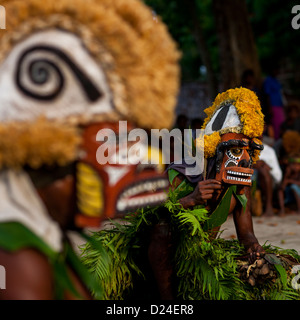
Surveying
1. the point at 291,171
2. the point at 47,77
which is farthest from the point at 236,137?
the point at 291,171

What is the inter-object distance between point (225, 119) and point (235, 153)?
0.21 m

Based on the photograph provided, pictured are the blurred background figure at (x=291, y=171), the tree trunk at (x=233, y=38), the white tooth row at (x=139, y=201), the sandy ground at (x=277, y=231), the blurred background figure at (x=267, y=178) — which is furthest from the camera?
the tree trunk at (x=233, y=38)

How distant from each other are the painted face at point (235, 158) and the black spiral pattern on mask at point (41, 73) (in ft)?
4.24

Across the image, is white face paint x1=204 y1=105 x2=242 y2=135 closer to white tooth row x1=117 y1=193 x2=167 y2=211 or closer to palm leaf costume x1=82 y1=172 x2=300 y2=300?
palm leaf costume x1=82 y1=172 x2=300 y2=300

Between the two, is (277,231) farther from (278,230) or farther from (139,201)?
(139,201)

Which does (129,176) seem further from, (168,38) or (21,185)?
(168,38)

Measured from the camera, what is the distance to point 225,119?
239cm

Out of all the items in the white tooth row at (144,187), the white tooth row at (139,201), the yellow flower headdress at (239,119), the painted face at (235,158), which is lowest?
the white tooth row at (139,201)

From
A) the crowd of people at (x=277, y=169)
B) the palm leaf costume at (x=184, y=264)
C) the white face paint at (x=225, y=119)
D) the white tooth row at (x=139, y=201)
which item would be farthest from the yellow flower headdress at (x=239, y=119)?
the crowd of people at (x=277, y=169)

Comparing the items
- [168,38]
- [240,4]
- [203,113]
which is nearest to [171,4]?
[240,4]

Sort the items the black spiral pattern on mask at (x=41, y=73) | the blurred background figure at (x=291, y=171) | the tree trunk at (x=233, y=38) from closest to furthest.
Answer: the black spiral pattern on mask at (x=41, y=73)
the blurred background figure at (x=291, y=171)
the tree trunk at (x=233, y=38)

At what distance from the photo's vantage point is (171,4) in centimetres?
1163

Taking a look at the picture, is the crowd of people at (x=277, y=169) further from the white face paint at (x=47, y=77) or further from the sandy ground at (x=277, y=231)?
the white face paint at (x=47, y=77)

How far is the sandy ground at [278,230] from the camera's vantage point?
3948 mm
